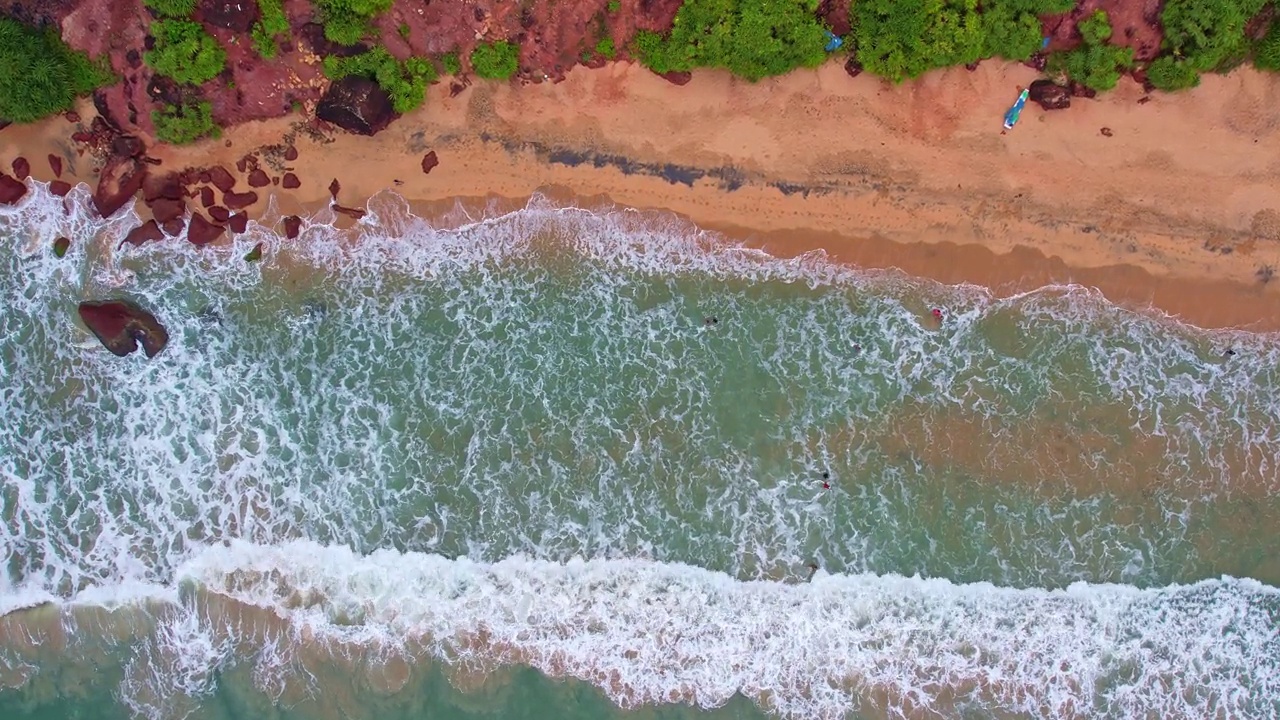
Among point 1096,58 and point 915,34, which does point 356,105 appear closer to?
point 915,34

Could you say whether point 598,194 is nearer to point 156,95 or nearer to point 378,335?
point 378,335

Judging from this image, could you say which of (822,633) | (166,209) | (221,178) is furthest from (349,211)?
(822,633)

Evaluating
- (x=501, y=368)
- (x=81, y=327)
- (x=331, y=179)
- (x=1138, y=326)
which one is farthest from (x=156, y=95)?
(x=1138, y=326)

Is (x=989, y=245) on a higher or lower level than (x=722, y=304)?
higher

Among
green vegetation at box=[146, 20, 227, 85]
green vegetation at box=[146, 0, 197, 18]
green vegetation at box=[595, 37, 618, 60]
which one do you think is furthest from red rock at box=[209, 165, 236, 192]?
green vegetation at box=[595, 37, 618, 60]

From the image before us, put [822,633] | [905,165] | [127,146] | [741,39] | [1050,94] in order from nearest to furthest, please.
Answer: [741,39], [1050,94], [905,165], [127,146], [822,633]

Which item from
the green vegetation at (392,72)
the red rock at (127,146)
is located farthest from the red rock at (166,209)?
the green vegetation at (392,72)

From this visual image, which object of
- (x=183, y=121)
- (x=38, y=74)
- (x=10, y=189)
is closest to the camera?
(x=38, y=74)
